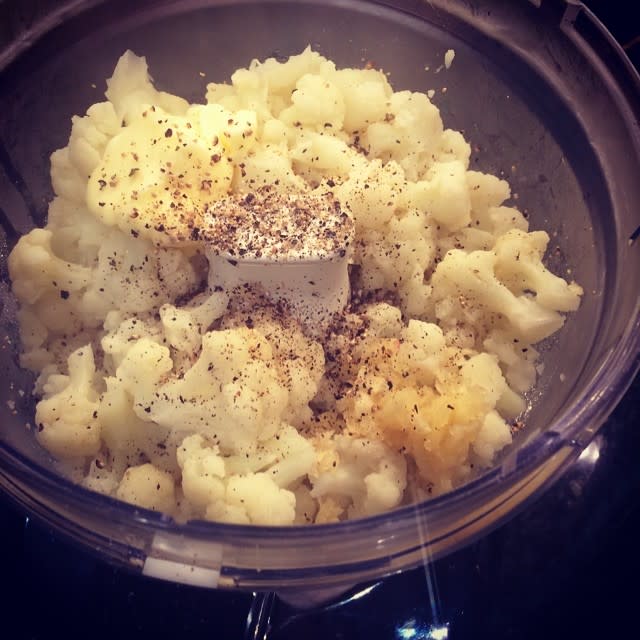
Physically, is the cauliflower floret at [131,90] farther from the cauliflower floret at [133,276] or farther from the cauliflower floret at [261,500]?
the cauliflower floret at [261,500]

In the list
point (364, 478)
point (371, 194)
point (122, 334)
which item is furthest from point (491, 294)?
point (122, 334)

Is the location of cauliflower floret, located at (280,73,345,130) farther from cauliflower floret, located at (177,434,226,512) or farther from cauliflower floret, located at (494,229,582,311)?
cauliflower floret, located at (177,434,226,512)

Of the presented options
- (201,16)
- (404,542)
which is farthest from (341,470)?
(201,16)

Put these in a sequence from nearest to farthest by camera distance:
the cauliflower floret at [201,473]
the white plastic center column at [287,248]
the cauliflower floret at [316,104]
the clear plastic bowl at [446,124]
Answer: the clear plastic bowl at [446,124] → the cauliflower floret at [201,473] → the white plastic center column at [287,248] → the cauliflower floret at [316,104]

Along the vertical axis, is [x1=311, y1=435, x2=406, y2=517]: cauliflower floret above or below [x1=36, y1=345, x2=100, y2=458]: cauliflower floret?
below

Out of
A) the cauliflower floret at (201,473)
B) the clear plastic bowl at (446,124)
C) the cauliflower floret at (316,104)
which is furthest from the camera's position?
the cauliflower floret at (316,104)

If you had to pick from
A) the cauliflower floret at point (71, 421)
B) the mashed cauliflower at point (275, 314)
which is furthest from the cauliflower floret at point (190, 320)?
the cauliflower floret at point (71, 421)

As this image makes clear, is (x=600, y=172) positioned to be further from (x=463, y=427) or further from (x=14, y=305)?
(x=14, y=305)

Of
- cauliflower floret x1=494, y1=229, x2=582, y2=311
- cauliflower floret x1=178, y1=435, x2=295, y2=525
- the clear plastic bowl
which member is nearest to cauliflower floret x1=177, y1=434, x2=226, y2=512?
cauliflower floret x1=178, y1=435, x2=295, y2=525
